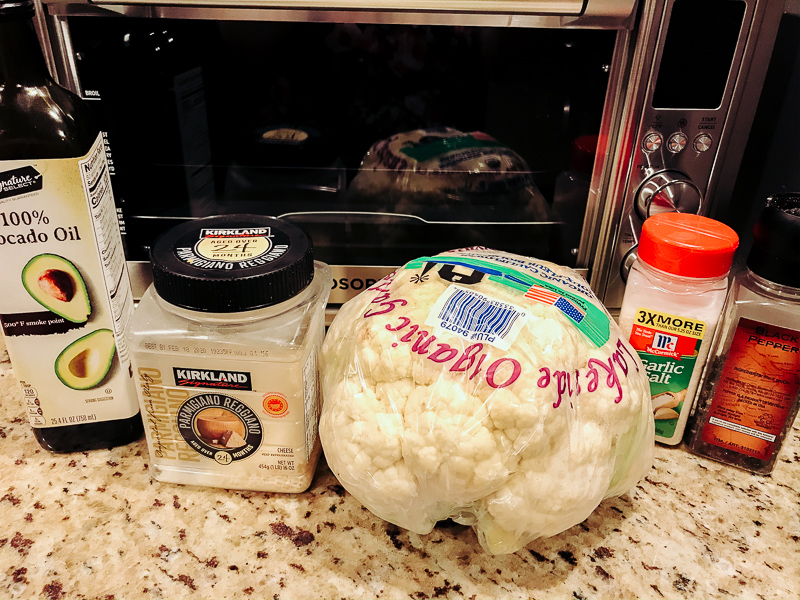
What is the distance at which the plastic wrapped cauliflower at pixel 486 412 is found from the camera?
53 cm

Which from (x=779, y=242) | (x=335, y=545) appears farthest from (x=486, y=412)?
(x=779, y=242)

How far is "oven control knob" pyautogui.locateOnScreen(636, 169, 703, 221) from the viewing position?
0.72 meters

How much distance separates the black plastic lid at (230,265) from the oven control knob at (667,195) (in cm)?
41

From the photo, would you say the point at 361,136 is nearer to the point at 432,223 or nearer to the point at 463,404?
the point at 432,223

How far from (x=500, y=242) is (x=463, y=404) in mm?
318

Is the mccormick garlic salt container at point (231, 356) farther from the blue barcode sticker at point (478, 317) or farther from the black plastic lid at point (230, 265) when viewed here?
the blue barcode sticker at point (478, 317)

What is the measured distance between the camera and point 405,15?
649 mm

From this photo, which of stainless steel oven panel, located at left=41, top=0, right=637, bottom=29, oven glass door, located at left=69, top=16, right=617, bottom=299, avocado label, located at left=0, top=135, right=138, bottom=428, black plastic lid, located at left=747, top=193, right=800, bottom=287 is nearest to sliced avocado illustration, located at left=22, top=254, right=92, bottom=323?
avocado label, located at left=0, top=135, right=138, bottom=428

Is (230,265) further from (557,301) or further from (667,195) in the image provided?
(667,195)

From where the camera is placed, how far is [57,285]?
2.03ft

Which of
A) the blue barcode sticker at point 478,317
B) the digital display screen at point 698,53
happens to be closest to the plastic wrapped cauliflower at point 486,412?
the blue barcode sticker at point 478,317

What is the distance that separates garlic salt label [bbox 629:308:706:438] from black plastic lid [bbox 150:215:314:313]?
1.23ft

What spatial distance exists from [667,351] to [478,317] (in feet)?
0.83

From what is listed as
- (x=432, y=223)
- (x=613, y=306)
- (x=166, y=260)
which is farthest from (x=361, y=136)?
(x=613, y=306)
